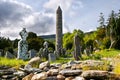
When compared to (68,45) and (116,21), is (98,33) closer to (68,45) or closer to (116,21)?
(116,21)

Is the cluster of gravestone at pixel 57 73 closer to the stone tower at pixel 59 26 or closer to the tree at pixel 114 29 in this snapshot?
the tree at pixel 114 29

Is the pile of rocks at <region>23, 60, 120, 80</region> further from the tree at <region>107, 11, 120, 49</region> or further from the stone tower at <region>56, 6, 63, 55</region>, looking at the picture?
the stone tower at <region>56, 6, 63, 55</region>

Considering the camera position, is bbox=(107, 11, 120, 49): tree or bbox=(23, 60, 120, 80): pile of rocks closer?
bbox=(23, 60, 120, 80): pile of rocks

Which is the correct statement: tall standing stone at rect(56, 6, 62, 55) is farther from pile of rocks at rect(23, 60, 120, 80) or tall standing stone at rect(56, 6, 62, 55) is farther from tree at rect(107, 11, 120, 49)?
pile of rocks at rect(23, 60, 120, 80)

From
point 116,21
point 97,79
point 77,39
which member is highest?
point 116,21

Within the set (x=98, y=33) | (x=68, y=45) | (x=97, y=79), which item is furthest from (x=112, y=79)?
(x=68, y=45)

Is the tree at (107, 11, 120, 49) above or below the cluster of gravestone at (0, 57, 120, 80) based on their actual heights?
above

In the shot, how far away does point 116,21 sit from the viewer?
6006 cm

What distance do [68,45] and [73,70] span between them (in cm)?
7229

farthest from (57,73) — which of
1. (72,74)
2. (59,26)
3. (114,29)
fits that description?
(59,26)

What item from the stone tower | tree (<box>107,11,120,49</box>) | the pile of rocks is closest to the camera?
the pile of rocks

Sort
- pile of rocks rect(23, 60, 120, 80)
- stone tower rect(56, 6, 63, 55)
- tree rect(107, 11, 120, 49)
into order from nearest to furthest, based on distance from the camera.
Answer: pile of rocks rect(23, 60, 120, 80) → tree rect(107, 11, 120, 49) → stone tower rect(56, 6, 63, 55)

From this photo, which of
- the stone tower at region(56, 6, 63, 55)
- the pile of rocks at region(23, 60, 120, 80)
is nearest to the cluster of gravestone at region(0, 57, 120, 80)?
the pile of rocks at region(23, 60, 120, 80)

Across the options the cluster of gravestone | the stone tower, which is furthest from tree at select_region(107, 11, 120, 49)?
the cluster of gravestone
